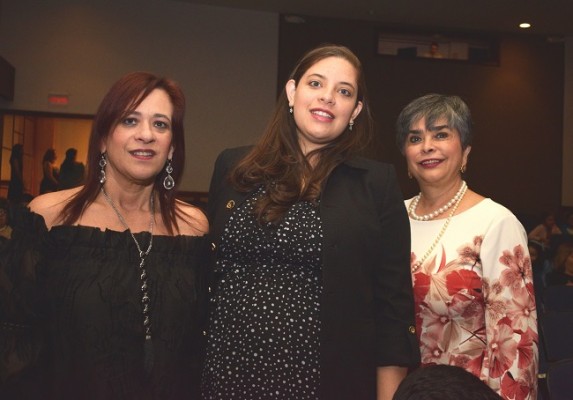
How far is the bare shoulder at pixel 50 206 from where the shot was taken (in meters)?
1.92

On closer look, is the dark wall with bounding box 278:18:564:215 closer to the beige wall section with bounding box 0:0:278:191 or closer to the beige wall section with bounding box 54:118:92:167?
the beige wall section with bounding box 0:0:278:191

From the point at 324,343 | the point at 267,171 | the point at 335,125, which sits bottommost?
the point at 324,343

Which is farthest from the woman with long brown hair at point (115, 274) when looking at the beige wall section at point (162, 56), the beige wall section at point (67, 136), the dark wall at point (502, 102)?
the beige wall section at point (67, 136)

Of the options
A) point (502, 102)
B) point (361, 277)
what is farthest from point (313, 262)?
point (502, 102)

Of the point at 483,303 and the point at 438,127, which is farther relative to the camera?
the point at 438,127

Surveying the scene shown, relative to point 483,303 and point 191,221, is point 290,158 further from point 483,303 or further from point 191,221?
point 483,303

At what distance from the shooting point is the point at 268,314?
1.78m

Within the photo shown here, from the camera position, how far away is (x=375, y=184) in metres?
1.95

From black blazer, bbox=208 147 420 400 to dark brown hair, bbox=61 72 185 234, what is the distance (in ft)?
0.81

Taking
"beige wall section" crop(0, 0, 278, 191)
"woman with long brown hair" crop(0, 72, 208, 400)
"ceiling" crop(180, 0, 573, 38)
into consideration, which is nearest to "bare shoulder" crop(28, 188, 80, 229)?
"woman with long brown hair" crop(0, 72, 208, 400)

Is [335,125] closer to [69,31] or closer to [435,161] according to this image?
[435,161]

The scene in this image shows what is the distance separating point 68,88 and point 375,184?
28.2 ft

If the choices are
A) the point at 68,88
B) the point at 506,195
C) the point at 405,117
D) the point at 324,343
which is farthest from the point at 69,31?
the point at 324,343

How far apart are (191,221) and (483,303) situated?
102cm
